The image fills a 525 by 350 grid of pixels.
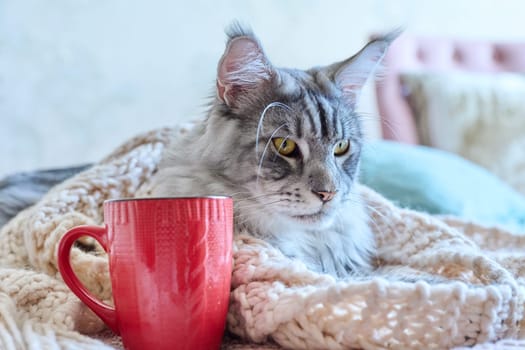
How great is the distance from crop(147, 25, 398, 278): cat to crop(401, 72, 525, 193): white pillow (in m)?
1.22

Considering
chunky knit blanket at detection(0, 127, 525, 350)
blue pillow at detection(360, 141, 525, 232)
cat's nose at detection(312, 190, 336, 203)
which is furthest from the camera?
blue pillow at detection(360, 141, 525, 232)

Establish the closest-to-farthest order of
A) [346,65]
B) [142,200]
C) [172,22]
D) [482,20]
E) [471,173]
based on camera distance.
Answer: [142,200] → [346,65] → [471,173] → [172,22] → [482,20]

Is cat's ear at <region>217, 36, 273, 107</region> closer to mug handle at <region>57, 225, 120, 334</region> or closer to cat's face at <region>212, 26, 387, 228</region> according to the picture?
cat's face at <region>212, 26, 387, 228</region>

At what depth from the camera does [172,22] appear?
7.50 ft

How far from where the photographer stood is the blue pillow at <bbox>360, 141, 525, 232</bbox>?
1.55m

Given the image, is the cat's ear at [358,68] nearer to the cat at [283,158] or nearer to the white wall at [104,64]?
the cat at [283,158]

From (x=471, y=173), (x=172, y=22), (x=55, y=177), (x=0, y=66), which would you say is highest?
(x=172, y=22)

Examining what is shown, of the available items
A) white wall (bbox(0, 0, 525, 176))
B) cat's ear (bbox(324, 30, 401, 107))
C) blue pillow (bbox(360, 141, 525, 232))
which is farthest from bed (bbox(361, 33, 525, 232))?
cat's ear (bbox(324, 30, 401, 107))

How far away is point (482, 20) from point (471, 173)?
4.57ft

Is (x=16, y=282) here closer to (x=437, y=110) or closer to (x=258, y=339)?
(x=258, y=339)

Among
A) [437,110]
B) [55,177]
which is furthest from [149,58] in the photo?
[437,110]

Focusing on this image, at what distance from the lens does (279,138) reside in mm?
873

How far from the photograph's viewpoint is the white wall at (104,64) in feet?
7.13

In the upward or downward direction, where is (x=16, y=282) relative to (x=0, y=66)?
downward
